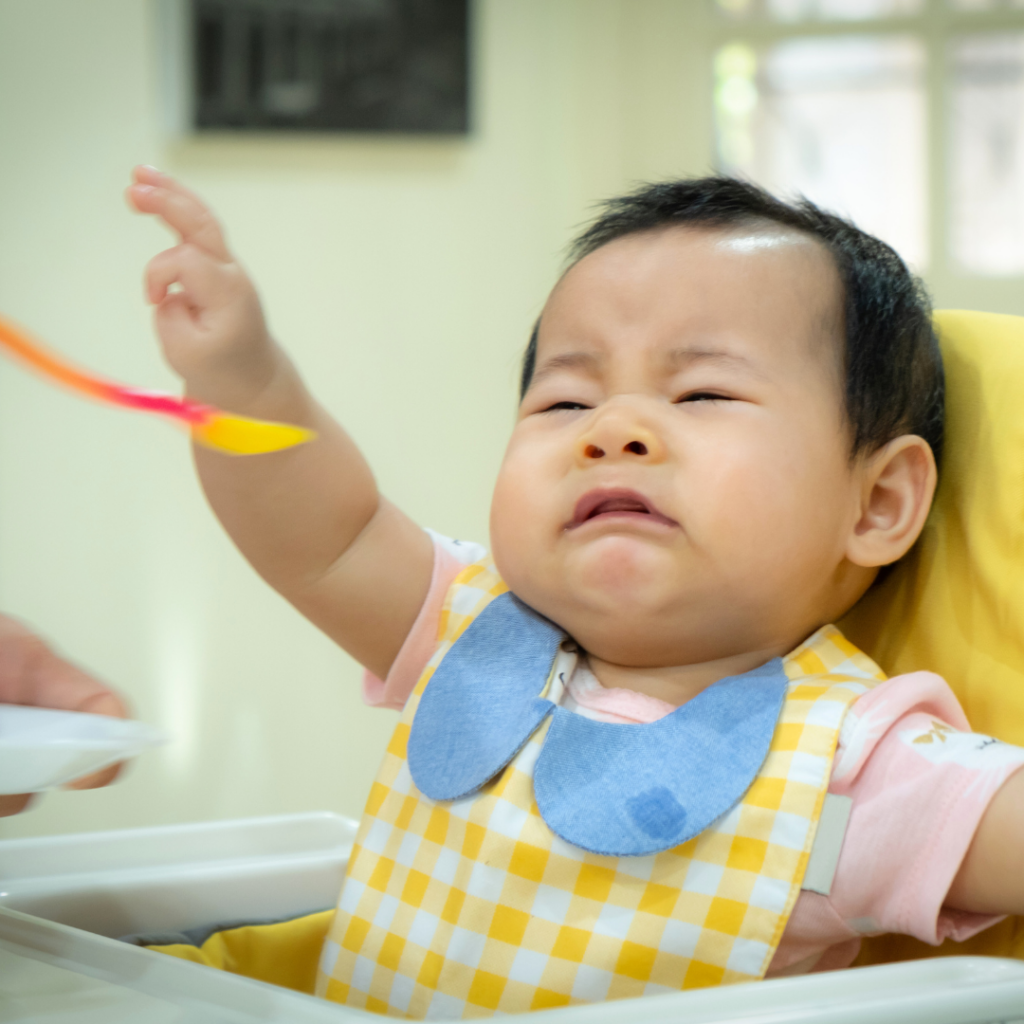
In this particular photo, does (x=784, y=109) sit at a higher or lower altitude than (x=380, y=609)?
higher

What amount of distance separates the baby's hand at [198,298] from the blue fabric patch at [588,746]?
0.22 meters

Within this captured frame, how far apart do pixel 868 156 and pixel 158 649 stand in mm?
1423

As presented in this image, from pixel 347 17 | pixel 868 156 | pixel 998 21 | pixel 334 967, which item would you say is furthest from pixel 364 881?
pixel 998 21

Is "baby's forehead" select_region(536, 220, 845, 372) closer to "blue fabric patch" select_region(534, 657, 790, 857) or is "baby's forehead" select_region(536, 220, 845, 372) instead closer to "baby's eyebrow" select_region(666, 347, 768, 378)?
"baby's eyebrow" select_region(666, 347, 768, 378)

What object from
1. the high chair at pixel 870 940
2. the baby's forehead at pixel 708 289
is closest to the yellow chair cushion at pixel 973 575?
the high chair at pixel 870 940

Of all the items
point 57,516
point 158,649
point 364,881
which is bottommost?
point 158,649

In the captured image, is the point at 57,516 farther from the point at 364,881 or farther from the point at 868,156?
the point at 868,156

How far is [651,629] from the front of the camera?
1.97 feet

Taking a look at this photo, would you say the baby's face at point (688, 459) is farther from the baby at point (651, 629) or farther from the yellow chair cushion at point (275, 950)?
the yellow chair cushion at point (275, 950)

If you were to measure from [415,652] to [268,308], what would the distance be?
1157mm

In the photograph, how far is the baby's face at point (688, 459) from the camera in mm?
594

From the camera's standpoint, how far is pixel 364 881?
2.06 ft

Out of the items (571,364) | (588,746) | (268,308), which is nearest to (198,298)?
(571,364)

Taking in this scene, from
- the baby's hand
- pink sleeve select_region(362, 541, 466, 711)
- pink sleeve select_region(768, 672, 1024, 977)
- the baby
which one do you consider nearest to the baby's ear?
the baby
